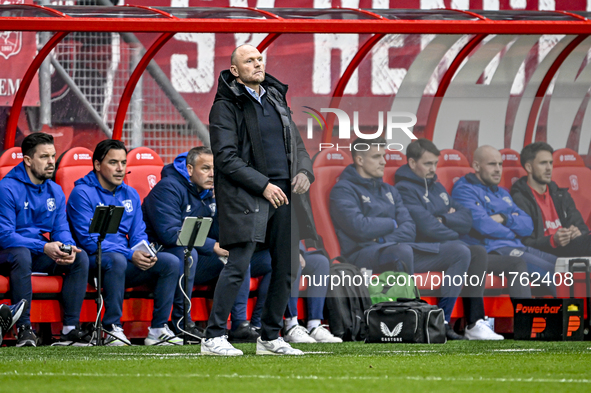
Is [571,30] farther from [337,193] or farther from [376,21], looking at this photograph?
[337,193]

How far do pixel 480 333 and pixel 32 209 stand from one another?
315cm

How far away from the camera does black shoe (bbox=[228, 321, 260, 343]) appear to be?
6.74 m

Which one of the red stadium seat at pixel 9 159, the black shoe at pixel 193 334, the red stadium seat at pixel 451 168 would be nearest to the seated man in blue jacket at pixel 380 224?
the red stadium seat at pixel 451 168

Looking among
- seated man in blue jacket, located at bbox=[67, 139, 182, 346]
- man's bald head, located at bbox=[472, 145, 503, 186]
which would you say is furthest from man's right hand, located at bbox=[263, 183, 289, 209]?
man's bald head, located at bbox=[472, 145, 503, 186]

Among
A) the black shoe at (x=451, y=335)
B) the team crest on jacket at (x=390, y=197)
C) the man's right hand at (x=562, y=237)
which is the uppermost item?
the team crest on jacket at (x=390, y=197)

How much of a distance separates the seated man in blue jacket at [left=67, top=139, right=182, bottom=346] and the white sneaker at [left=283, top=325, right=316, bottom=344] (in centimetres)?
71

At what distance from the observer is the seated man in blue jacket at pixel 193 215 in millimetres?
6801

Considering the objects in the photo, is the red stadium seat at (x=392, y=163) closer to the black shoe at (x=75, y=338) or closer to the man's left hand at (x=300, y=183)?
the man's left hand at (x=300, y=183)

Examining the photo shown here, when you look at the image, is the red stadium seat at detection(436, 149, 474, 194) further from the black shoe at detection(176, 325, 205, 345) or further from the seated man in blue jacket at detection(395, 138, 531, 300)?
the black shoe at detection(176, 325, 205, 345)

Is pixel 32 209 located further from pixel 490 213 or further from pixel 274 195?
pixel 490 213

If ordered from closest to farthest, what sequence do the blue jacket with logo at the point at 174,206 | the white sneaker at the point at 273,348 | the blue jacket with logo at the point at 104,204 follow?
the white sneaker at the point at 273,348 < the blue jacket with logo at the point at 104,204 < the blue jacket with logo at the point at 174,206

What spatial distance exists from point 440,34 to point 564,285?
2146 millimetres

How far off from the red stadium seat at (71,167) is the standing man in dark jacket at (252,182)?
8.07 ft

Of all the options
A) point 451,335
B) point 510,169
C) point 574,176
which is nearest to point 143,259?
point 451,335
